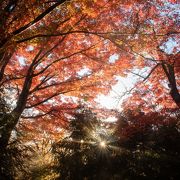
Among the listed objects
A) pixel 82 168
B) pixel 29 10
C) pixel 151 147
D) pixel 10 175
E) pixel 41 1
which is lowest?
pixel 10 175

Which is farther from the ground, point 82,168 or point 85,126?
point 85,126

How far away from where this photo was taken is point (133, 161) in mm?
9602

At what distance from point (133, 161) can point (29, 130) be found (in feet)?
21.9

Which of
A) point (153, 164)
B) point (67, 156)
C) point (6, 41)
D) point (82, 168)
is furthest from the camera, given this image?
point (67, 156)

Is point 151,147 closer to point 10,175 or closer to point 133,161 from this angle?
point 133,161

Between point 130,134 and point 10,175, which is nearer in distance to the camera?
point 10,175

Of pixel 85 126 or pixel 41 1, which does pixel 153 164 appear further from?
pixel 41 1

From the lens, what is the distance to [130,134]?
10.7m

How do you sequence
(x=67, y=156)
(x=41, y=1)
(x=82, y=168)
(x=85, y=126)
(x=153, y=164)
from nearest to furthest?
(x=41, y=1), (x=153, y=164), (x=82, y=168), (x=67, y=156), (x=85, y=126)

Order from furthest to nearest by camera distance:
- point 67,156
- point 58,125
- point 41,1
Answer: point 58,125, point 67,156, point 41,1

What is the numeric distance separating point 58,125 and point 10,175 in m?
6.07

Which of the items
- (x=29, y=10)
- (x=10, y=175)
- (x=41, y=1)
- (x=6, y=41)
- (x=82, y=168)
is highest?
(x=41, y=1)

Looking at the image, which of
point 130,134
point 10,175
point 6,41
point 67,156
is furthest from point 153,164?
point 6,41

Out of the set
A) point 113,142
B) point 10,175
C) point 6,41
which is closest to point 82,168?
point 113,142
